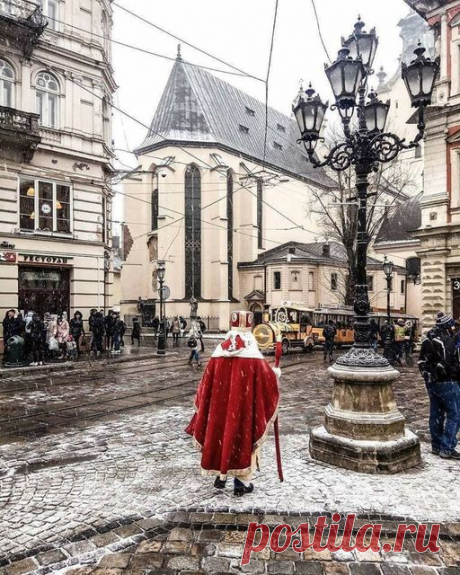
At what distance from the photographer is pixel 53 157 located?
18.5 meters

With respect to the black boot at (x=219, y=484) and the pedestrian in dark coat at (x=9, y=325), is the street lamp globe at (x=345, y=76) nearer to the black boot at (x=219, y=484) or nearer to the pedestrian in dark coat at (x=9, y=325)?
the black boot at (x=219, y=484)

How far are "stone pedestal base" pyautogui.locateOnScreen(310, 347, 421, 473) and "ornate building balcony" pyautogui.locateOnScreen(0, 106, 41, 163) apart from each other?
600 inches

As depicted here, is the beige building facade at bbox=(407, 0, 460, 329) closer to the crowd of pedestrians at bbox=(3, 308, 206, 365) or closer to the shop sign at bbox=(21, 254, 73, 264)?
the crowd of pedestrians at bbox=(3, 308, 206, 365)

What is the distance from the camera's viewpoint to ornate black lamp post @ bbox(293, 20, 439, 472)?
5336 millimetres

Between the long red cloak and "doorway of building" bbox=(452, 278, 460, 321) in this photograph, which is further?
"doorway of building" bbox=(452, 278, 460, 321)

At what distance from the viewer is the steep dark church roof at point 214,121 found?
4088 centimetres

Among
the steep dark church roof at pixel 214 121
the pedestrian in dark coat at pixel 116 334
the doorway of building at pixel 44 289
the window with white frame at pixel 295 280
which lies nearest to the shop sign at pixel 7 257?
the doorway of building at pixel 44 289

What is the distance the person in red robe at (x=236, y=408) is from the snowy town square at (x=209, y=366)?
20 mm

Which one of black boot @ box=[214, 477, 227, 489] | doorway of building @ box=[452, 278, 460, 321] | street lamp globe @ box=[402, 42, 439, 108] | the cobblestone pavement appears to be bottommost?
the cobblestone pavement

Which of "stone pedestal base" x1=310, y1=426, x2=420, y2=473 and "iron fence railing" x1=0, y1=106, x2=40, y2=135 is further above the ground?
"iron fence railing" x1=0, y1=106, x2=40, y2=135

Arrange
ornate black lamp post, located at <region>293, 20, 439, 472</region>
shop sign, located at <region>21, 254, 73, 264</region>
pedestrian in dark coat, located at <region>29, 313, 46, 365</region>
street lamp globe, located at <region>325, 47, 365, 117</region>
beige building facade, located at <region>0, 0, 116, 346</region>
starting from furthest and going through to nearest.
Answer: shop sign, located at <region>21, 254, 73, 264</region>
beige building facade, located at <region>0, 0, 116, 346</region>
pedestrian in dark coat, located at <region>29, 313, 46, 365</region>
street lamp globe, located at <region>325, 47, 365, 117</region>
ornate black lamp post, located at <region>293, 20, 439, 472</region>

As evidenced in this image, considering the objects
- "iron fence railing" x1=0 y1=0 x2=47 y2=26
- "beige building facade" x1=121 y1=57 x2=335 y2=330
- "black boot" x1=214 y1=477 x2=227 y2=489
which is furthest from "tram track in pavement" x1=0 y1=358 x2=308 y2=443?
"beige building facade" x1=121 y1=57 x2=335 y2=330

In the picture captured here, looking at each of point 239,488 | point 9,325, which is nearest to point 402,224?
point 9,325

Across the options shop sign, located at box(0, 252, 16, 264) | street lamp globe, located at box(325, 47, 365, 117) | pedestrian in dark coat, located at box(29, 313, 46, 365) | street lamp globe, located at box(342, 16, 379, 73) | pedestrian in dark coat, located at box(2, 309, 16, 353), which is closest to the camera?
street lamp globe, located at box(325, 47, 365, 117)
